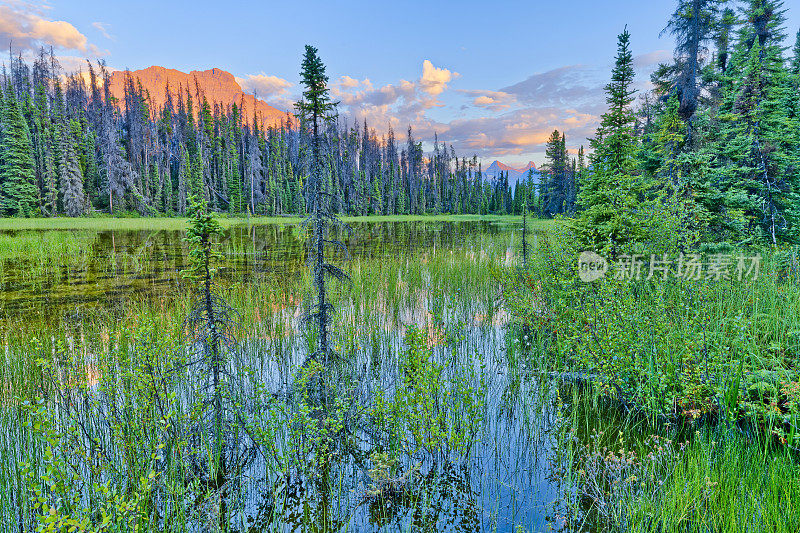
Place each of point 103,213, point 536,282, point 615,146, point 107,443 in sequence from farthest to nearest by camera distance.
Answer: point 103,213, point 615,146, point 536,282, point 107,443

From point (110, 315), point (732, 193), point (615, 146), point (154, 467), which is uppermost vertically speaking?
point (615, 146)

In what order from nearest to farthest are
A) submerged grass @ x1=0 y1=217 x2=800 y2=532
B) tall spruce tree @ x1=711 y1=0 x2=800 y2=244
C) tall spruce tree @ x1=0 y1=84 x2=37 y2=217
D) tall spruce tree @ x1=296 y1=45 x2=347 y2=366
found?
submerged grass @ x1=0 y1=217 x2=800 y2=532, tall spruce tree @ x1=296 y1=45 x2=347 y2=366, tall spruce tree @ x1=711 y1=0 x2=800 y2=244, tall spruce tree @ x1=0 y1=84 x2=37 y2=217

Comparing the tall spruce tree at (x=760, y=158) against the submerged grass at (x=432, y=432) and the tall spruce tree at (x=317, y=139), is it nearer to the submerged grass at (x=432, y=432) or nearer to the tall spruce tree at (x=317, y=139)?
the submerged grass at (x=432, y=432)

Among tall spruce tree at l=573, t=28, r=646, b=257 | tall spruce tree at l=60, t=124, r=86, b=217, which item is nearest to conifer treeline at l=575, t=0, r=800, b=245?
tall spruce tree at l=573, t=28, r=646, b=257

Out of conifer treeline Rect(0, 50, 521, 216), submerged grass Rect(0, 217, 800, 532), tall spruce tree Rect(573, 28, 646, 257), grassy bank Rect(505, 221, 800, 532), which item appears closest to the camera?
grassy bank Rect(505, 221, 800, 532)

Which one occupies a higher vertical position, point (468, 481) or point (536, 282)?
point (536, 282)

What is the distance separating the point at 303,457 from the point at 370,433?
1.07 metres

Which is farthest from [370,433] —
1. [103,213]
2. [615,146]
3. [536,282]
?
[103,213]

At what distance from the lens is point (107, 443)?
4.61 metres

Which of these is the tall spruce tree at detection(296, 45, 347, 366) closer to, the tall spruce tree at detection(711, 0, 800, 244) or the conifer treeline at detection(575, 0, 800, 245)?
the conifer treeline at detection(575, 0, 800, 245)

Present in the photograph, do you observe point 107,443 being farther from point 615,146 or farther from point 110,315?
point 615,146

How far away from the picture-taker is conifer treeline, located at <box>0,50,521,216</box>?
46656 millimetres

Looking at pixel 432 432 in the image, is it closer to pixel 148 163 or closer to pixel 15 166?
pixel 15 166

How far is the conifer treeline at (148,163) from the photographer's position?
46.7 m
